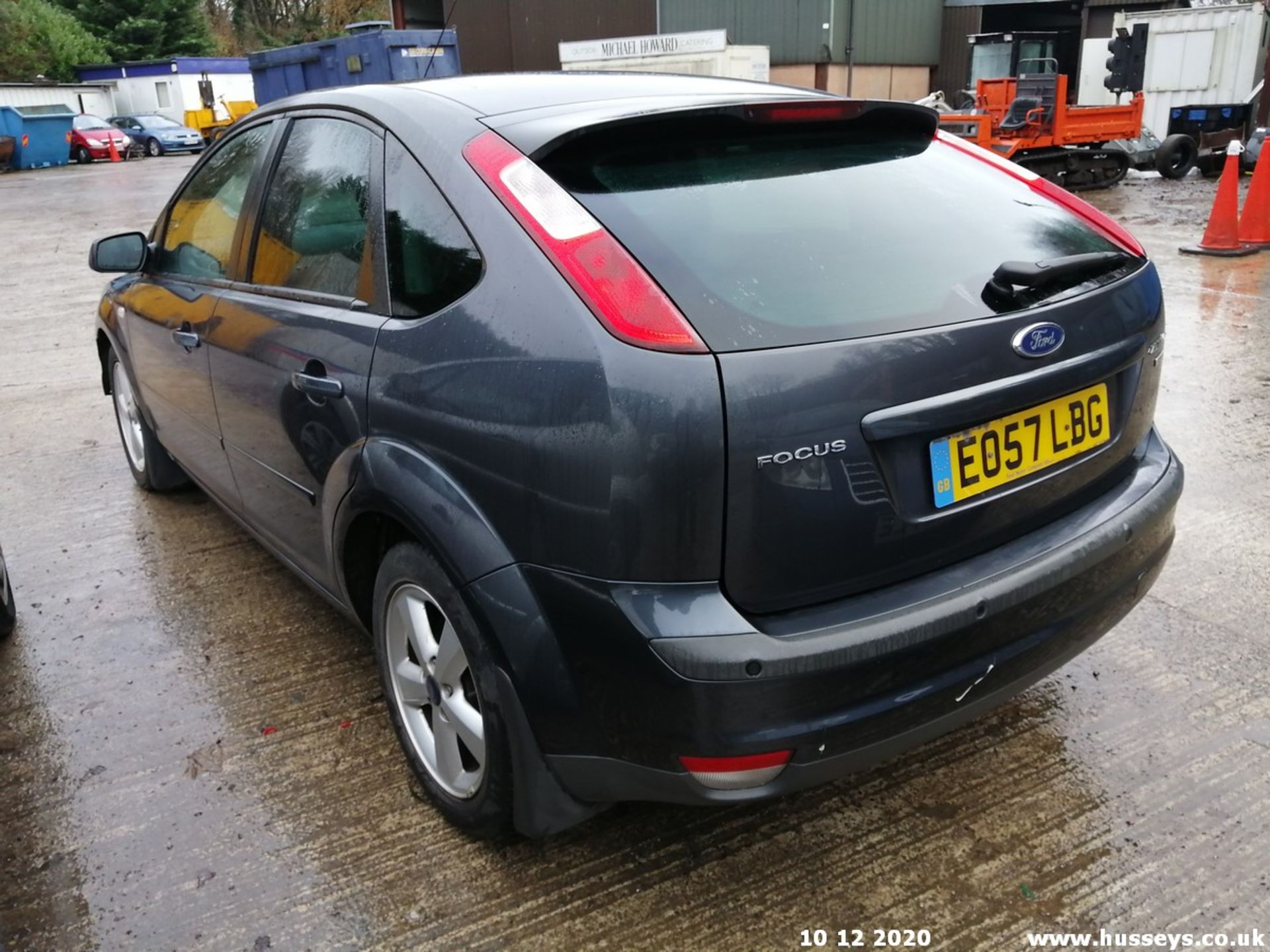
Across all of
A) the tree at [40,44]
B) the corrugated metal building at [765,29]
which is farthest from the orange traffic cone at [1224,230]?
the tree at [40,44]

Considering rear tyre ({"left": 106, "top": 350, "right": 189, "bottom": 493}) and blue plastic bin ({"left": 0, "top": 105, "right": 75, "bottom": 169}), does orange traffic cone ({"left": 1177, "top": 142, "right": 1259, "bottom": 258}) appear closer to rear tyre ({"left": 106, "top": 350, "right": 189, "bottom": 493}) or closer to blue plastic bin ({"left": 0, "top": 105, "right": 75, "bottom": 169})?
rear tyre ({"left": 106, "top": 350, "right": 189, "bottom": 493})

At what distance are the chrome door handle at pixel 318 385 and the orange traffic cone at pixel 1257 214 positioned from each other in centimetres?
987

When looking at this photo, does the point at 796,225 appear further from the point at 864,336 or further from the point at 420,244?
the point at 420,244

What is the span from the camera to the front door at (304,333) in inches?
95.3

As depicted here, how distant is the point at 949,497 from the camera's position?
1.94m

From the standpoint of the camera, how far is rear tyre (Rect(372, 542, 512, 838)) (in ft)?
6.88

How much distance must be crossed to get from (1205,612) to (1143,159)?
633 inches

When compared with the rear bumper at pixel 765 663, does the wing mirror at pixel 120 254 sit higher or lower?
higher

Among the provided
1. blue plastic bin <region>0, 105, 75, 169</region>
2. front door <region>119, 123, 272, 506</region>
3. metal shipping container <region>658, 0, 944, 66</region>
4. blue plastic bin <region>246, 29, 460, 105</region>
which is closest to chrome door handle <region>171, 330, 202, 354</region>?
front door <region>119, 123, 272, 506</region>

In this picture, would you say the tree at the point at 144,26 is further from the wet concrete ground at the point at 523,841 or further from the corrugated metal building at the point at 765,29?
the wet concrete ground at the point at 523,841

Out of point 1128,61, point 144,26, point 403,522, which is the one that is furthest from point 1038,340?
point 144,26

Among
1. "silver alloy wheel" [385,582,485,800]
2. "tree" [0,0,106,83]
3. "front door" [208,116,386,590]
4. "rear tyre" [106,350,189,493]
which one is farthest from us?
"tree" [0,0,106,83]

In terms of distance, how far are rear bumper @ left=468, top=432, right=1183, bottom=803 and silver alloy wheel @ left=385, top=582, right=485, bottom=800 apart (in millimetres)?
265

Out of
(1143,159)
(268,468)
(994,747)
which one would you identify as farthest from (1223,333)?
(1143,159)
